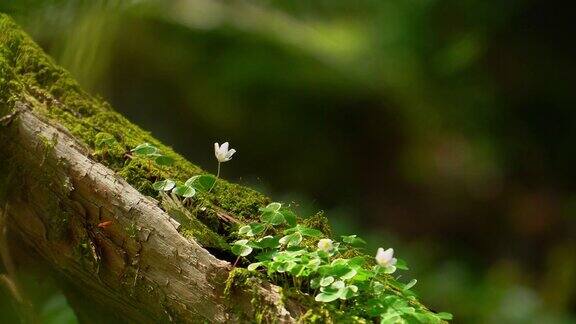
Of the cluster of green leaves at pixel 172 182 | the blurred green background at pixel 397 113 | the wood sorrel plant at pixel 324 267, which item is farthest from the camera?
the blurred green background at pixel 397 113

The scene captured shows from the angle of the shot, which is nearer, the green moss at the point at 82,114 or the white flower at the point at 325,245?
the white flower at the point at 325,245

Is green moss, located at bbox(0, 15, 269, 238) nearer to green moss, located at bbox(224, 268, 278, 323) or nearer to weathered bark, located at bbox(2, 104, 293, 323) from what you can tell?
weathered bark, located at bbox(2, 104, 293, 323)

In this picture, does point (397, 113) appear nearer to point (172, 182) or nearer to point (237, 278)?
point (172, 182)

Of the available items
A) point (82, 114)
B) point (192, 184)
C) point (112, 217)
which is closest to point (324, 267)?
point (192, 184)

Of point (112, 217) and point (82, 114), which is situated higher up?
point (82, 114)

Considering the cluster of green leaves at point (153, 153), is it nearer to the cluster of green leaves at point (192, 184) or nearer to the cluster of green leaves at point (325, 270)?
the cluster of green leaves at point (192, 184)

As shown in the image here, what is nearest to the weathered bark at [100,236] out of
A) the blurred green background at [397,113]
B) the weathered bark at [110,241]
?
the weathered bark at [110,241]
